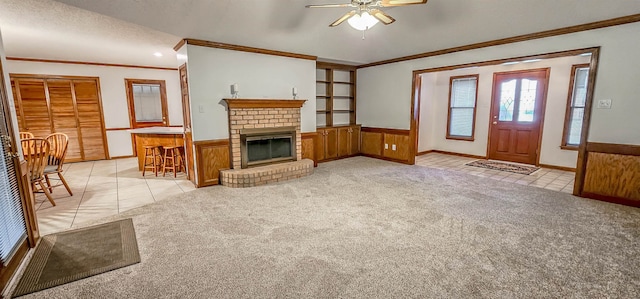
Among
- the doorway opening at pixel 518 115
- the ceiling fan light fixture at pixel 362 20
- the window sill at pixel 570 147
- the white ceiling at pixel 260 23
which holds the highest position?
the white ceiling at pixel 260 23

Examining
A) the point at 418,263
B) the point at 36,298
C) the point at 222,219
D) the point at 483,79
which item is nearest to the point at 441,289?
the point at 418,263

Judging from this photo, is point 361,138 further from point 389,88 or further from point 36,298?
point 36,298

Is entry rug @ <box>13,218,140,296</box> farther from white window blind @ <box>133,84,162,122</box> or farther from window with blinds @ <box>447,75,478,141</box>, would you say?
window with blinds @ <box>447,75,478,141</box>

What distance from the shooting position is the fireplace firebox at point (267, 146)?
4.72 m

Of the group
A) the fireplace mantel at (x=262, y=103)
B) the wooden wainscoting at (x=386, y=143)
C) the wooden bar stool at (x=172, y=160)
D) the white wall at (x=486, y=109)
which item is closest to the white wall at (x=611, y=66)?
the white wall at (x=486, y=109)

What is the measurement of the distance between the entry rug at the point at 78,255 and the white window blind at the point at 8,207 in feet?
0.69

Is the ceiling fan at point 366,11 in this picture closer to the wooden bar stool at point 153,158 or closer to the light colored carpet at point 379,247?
the light colored carpet at point 379,247

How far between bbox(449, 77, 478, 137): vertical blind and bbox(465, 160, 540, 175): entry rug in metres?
1.02

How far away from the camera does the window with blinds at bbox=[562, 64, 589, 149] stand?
5.07 metres

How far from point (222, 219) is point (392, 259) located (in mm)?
1923

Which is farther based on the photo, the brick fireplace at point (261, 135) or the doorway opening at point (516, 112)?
the doorway opening at point (516, 112)

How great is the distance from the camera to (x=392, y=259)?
2.26 m

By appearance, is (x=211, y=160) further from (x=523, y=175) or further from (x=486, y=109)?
(x=486, y=109)

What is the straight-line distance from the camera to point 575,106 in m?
5.19
